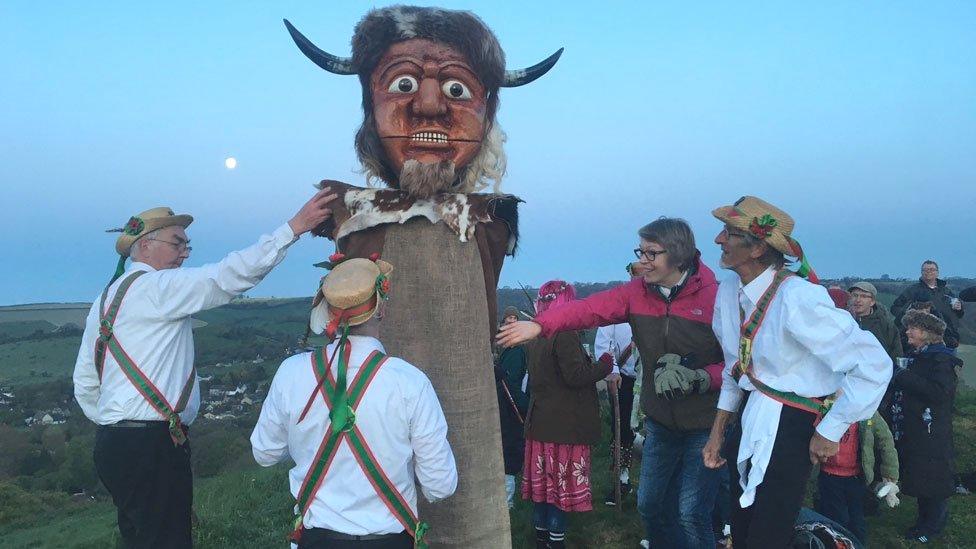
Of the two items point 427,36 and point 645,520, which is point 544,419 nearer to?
point 645,520

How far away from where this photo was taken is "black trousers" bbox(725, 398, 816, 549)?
116 inches

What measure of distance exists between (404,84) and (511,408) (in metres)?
3.25

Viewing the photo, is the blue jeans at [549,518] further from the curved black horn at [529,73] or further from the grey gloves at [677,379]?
the curved black horn at [529,73]

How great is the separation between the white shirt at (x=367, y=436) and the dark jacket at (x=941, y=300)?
23.1 ft

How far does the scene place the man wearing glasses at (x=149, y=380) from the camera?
3402 millimetres

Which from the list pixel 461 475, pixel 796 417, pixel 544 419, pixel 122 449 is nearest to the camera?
pixel 796 417

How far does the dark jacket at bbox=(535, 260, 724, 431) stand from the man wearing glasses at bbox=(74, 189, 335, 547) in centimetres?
159

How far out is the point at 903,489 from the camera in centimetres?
516

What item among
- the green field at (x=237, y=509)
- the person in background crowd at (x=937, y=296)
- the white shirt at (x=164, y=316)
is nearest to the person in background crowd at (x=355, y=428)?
the green field at (x=237, y=509)

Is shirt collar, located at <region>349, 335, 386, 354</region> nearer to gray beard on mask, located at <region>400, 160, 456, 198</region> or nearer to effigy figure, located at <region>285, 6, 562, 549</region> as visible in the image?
effigy figure, located at <region>285, 6, 562, 549</region>

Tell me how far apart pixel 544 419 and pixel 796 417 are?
7.08ft

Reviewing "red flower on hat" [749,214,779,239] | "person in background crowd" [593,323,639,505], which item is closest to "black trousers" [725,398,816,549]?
"red flower on hat" [749,214,779,239]

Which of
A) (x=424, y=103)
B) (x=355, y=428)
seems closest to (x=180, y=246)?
(x=424, y=103)

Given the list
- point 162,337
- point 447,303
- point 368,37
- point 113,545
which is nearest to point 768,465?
point 447,303
